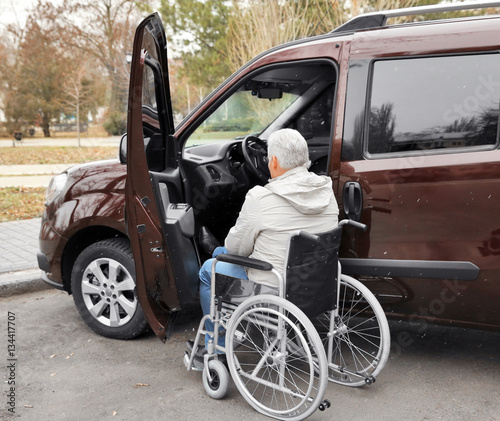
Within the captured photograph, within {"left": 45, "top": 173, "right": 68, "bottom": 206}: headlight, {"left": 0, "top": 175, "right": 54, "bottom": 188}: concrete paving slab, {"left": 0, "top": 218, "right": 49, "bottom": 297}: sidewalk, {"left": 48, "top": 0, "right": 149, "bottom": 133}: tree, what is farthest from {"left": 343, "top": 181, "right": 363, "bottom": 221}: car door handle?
{"left": 48, "top": 0, "right": 149, "bottom": 133}: tree

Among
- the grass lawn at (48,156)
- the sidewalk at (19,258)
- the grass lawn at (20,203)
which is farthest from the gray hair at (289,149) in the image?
the grass lawn at (48,156)

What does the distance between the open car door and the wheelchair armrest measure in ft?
1.58

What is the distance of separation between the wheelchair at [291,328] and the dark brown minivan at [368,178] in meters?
0.27

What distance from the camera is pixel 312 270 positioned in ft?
9.13

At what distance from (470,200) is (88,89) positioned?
1090 inches

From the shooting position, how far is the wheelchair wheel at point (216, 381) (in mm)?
2995

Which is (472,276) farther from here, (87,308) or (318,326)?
Answer: (87,308)

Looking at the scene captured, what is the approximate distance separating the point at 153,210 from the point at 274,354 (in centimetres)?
108

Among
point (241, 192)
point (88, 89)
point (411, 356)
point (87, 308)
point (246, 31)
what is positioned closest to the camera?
point (411, 356)

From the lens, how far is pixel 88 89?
28.2 metres

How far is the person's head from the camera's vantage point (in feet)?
9.51

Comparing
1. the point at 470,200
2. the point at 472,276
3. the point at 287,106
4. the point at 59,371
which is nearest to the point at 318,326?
the point at 472,276

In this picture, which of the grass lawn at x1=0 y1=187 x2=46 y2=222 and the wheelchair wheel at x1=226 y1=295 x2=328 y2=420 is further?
the grass lawn at x1=0 y1=187 x2=46 y2=222

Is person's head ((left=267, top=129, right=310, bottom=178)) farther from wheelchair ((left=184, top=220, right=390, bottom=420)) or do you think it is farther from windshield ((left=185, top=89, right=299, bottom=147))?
windshield ((left=185, top=89, right=299, bottom=147))
